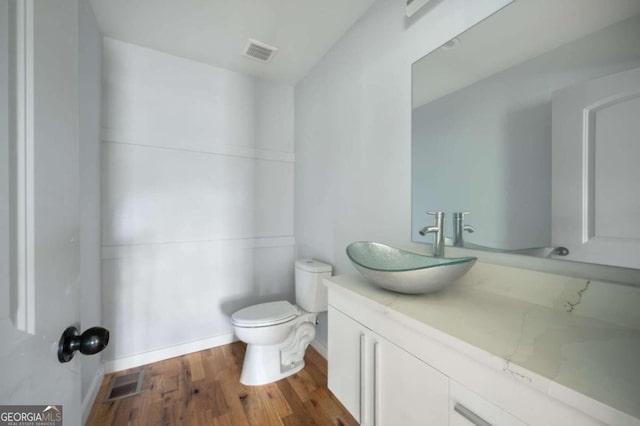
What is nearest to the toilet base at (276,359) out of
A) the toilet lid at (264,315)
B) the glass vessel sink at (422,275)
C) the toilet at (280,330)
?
the toilet at (280,330)

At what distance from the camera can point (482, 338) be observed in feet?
1.92

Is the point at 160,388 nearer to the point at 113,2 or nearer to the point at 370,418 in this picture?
the point at 370,418

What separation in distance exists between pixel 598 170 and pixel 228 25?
2071 millimetres

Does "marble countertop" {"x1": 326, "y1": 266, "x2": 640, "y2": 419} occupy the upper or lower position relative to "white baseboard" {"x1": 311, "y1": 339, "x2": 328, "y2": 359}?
upper

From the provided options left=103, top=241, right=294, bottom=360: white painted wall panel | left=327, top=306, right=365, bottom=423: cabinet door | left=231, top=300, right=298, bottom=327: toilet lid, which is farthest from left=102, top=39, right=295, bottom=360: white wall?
left=327, top=306, right=365, bottom=423: cabinet door

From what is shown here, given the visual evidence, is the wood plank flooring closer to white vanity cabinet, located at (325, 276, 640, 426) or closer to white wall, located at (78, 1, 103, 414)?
white wall, located at (78, 1, 103, 414)

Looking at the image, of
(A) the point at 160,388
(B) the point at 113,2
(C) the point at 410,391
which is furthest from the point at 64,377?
(B) the point at 113,2

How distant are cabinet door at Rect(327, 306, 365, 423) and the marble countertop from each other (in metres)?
0.17

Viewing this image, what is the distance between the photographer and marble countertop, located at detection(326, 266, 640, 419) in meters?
0.45

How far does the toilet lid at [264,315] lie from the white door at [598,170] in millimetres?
1458

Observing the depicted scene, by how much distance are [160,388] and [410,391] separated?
167 cm

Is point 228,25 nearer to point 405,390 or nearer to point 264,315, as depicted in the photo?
point 264,315

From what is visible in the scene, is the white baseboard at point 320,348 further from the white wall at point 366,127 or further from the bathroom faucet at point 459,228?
the bathroom faucet at point 459,228

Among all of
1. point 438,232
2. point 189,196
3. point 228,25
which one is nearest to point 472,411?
point 438,232
